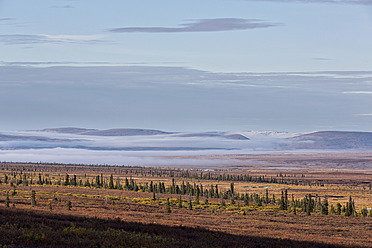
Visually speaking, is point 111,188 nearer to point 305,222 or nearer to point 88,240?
point 305,222

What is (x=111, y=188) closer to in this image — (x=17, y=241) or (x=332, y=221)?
(x=332, y=221)

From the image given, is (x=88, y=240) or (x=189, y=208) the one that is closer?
(x=88, y=240)

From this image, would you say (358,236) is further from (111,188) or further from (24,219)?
(111,188)

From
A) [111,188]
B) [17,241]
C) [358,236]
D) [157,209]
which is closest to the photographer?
[17,241]

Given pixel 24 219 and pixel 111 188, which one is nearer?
pixel 24 219

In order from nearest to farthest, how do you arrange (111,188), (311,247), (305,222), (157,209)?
(311,247) → (305,222) → (157,209) → (111,188)

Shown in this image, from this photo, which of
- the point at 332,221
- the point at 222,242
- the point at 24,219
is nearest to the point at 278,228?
the point at 332,221

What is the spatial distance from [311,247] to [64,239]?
61.5 ft

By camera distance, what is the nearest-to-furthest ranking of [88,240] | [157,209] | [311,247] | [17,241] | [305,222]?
[17,241], [88,240], [311,247], [305,222], [157,209]

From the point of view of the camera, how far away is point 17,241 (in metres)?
29.0

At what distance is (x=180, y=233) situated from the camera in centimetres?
4156

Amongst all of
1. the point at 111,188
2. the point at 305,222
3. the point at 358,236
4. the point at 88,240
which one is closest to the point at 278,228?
the point at 358,236

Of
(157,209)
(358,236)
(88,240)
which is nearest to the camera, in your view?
(88,240)

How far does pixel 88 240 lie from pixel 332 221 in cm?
5117
